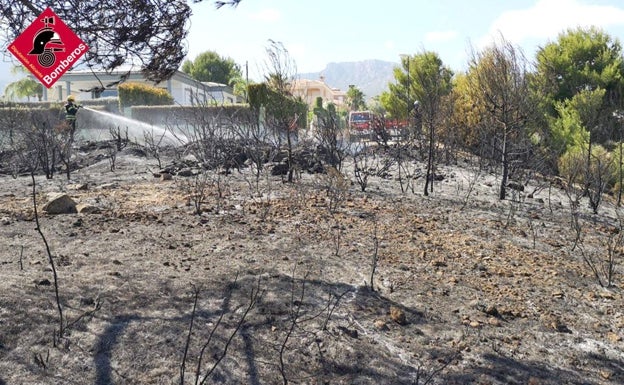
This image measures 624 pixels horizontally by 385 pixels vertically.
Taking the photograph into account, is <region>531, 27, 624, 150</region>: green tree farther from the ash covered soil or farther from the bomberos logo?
the bomberos logo

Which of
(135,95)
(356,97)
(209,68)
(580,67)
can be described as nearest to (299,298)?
(580,67)

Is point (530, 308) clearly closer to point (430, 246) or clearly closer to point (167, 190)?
point (430, 246)

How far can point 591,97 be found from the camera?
51.5 feet

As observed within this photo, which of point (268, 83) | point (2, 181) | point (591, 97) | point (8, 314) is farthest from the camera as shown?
point (591, 97)

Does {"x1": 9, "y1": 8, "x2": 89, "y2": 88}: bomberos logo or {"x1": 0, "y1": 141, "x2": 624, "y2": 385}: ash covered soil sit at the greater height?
{"x1": 9, "y1": 8, "x2": 89, "y2": 88}: bomberos logo

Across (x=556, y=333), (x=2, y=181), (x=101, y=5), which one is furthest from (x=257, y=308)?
(x=2, y=181)

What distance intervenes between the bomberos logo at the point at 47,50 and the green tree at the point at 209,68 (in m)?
48.4

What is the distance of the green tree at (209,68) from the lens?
174 feet

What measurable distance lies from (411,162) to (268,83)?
4.28 metres

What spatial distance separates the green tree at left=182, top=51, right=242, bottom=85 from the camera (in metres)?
53.0

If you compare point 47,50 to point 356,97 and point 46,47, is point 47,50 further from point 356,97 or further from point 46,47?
point 356,97

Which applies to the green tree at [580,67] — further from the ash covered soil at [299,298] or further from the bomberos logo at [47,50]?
the bomberos logo at [47,50]

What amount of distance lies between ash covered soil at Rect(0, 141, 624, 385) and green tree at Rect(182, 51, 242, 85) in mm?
47759

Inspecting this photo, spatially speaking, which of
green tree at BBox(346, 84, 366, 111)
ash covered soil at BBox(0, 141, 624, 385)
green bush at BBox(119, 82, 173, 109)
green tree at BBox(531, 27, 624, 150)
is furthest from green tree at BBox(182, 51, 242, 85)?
ash covered soil at BBox(0, 141, 624, 385)
